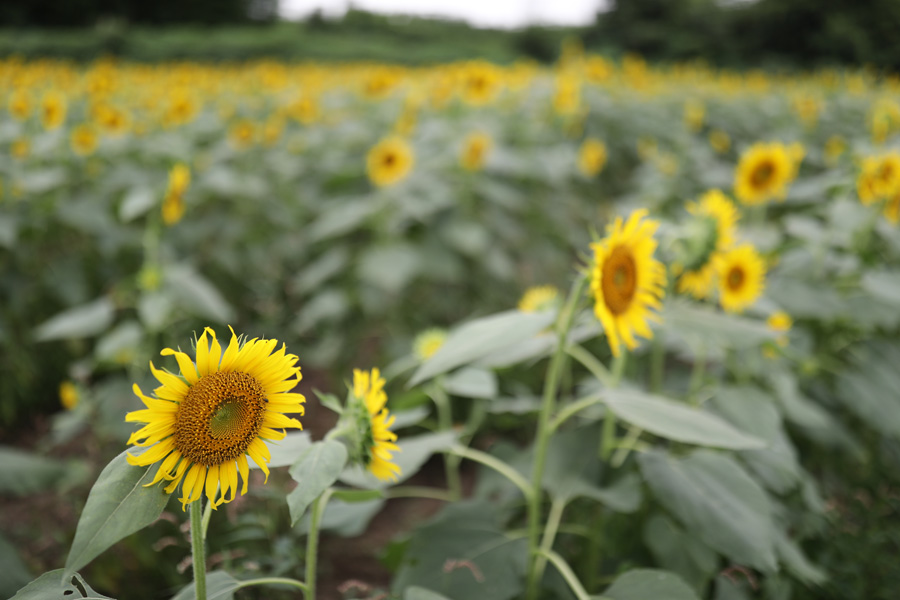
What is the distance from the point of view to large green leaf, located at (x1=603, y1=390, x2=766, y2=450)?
1062 millimetres

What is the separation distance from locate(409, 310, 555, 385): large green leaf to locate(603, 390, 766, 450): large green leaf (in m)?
0.21

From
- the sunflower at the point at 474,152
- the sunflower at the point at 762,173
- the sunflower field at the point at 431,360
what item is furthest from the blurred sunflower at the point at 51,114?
the sunflower at the point at 762,173

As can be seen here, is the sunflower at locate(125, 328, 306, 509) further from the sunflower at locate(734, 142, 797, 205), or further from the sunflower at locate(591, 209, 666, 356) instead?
the sunflower at locate(734, 142, 797, 205)

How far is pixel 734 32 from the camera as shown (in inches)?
914

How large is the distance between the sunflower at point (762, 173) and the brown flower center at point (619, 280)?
1429 mm

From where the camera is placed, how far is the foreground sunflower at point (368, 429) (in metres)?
0.90

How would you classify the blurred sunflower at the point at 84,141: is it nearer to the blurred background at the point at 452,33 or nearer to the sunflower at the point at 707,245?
the sunflower at the point at 707,245

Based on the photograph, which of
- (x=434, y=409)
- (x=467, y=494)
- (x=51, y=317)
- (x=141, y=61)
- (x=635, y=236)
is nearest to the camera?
(x=635, y=236)

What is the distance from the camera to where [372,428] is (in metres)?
0.92

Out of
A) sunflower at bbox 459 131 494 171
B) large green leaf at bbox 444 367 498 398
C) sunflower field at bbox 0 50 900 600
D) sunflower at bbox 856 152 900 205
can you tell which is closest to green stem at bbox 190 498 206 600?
sunflower field at bbox 0 50 900 600

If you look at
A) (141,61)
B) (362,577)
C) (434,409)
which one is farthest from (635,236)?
(141,61)

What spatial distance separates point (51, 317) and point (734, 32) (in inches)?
1003

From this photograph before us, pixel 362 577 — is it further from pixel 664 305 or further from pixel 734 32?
pixel 734 32

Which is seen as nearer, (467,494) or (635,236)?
(635,236)
